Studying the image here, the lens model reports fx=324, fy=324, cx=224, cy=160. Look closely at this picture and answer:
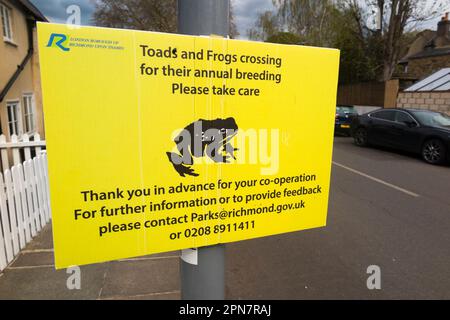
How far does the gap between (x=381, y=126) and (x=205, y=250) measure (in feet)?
37.5

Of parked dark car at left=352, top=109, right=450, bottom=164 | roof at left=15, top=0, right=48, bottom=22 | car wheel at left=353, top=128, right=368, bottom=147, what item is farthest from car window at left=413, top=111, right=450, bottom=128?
roof at left=15, top=0, right=48, bottom=22

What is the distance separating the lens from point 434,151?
9.18m

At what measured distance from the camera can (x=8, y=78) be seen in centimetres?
959

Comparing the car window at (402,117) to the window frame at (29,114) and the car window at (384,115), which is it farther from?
the window frame at (29,114)

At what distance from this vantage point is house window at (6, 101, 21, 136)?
9805mm

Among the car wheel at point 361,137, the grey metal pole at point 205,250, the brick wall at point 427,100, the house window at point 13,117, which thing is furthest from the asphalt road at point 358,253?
the brick wall at point 427,100

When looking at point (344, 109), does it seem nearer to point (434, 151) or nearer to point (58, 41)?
point (434, 151)

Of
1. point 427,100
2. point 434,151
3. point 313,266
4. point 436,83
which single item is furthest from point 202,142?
point 436,83

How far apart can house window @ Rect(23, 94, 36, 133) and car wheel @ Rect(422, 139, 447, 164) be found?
42.1 ft

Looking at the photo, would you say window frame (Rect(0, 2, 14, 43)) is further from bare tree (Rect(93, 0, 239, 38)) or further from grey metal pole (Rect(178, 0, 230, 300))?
bare tree (Rect(93, 0, 239, 38))
